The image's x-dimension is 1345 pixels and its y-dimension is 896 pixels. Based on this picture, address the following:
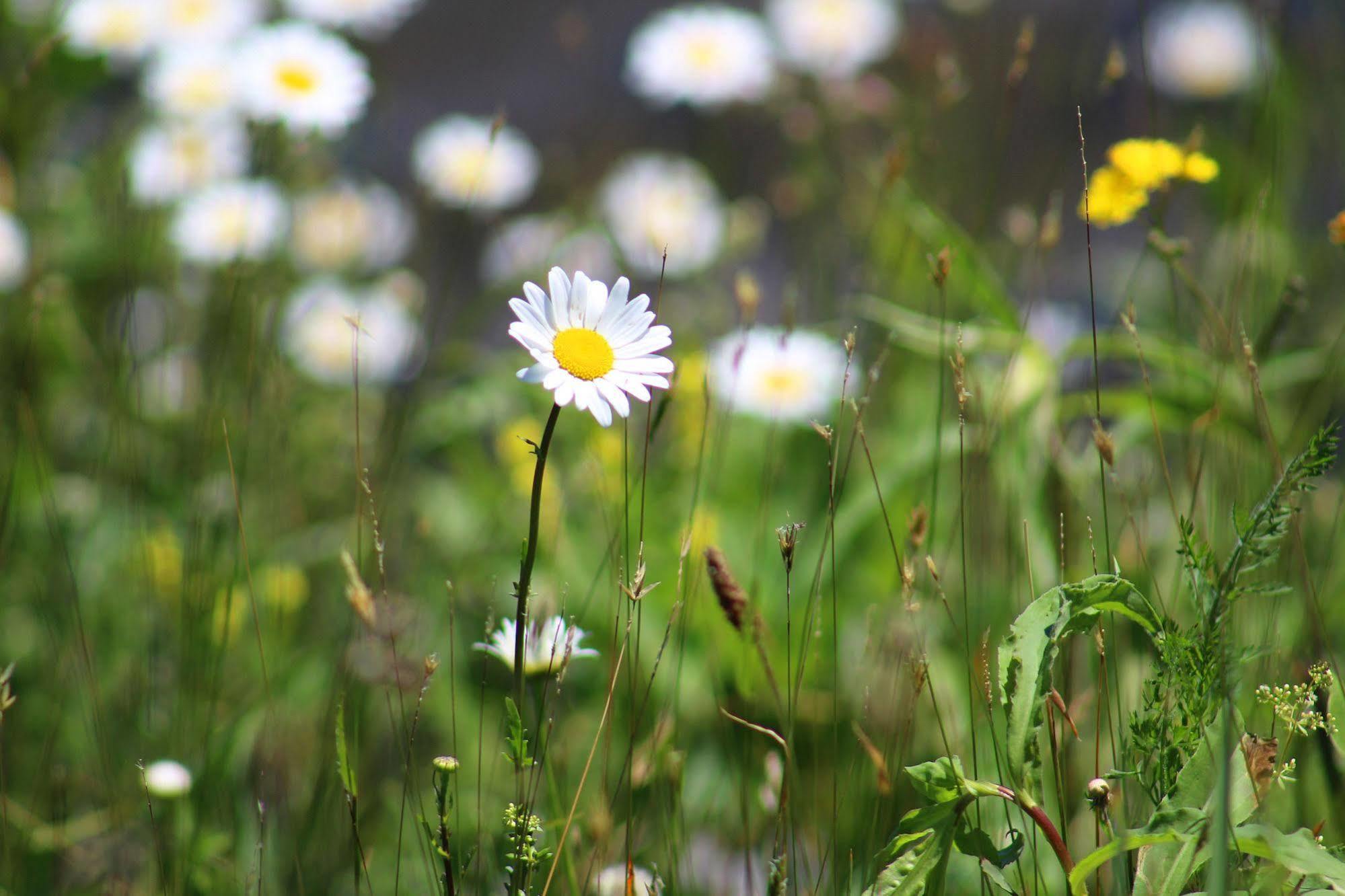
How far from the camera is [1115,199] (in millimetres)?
1009

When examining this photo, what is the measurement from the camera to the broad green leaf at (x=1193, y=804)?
25.2 inches

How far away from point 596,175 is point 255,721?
1798mm

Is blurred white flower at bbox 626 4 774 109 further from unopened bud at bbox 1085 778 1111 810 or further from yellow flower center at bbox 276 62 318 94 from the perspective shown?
unopened bud at bbox 1085 778 1111 810

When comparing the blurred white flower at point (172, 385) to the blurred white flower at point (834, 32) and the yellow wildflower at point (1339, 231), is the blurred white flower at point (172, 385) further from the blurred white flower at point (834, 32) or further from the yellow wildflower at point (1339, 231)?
the yellow wildflower at point (1339, 231)

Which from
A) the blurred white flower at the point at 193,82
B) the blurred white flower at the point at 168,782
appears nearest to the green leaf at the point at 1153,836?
the blurred white flower at the point at 168,782

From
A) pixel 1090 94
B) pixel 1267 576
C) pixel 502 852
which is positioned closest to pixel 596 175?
pixel 1090 94

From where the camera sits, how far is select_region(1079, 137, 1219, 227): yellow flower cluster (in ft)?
3.20

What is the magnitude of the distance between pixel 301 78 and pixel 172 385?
64cm

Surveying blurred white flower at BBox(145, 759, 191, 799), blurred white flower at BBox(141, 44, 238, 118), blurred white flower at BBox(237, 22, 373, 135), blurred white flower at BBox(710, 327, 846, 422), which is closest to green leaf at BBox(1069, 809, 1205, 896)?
blurred white flower at BBox(145, 759, 191, 799)

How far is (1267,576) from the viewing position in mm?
1077

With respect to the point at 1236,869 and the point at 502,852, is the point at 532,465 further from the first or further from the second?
the point at 1236,869

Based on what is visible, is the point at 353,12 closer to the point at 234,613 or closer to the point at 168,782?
the point at 234,613

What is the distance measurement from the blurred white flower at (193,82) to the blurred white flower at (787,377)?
1.04 metres

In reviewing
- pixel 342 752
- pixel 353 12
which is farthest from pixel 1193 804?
pixel 353 12
